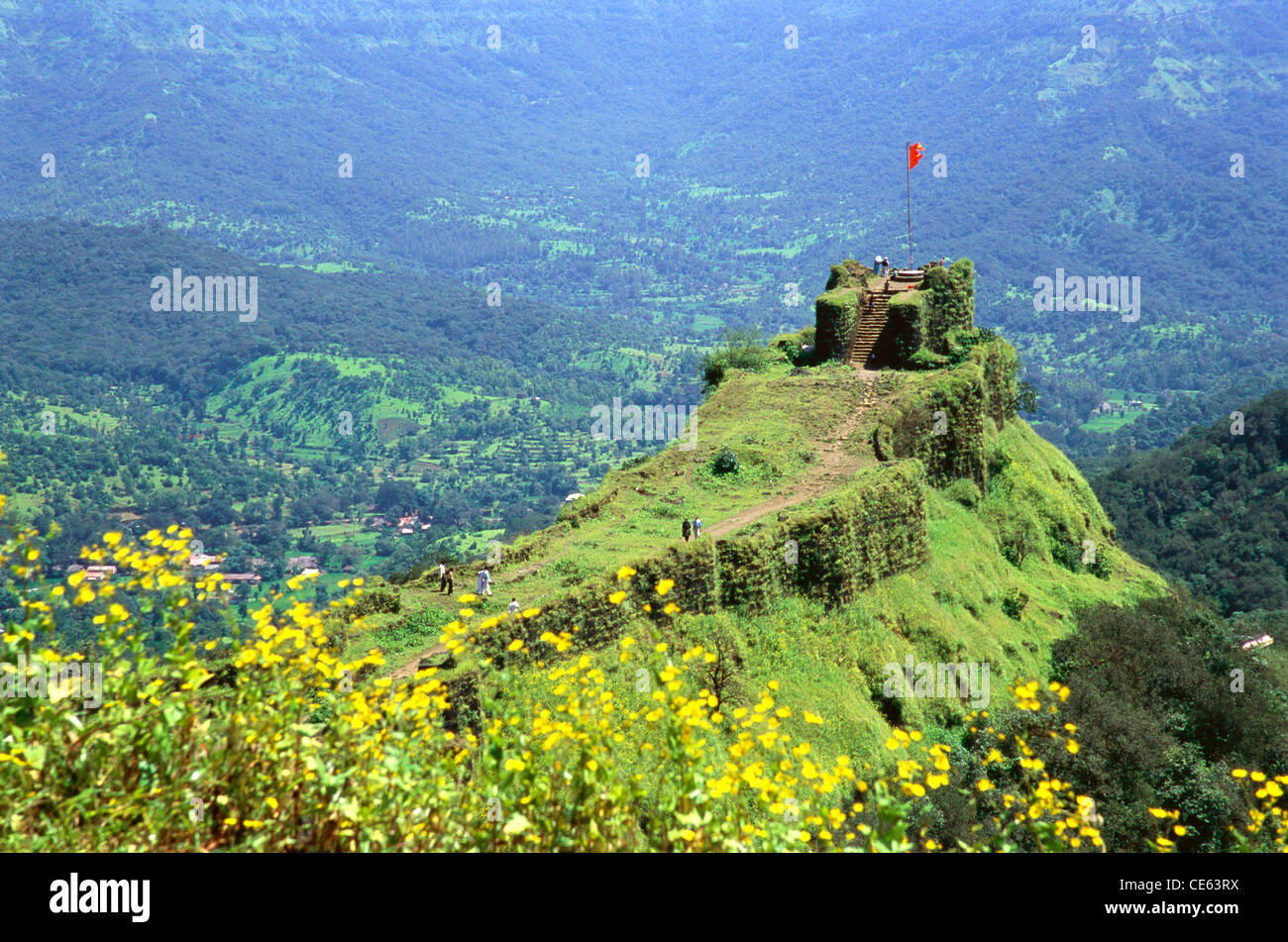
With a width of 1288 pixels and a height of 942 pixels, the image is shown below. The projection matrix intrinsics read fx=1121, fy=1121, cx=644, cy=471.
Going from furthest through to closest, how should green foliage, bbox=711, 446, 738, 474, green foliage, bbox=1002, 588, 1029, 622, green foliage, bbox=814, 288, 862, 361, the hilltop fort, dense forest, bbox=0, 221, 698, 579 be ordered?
dense forest, bbox=0, 221, 698, 579, green foliage, bbox=814, 288, 862, 361, the hilltop fort, green foliage, bbox=1002, 588, 1029, 622, green foliage, bbox=711, 446, 738, 474

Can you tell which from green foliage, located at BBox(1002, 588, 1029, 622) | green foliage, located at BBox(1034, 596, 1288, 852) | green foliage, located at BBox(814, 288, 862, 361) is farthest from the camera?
green foliage, located at BBox(814, 288, 862, 361)

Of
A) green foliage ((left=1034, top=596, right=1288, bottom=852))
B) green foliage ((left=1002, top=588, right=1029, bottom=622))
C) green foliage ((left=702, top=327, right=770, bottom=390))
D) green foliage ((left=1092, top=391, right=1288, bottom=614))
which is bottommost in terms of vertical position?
green foliage ((left=1034, top=596, right=1288, bottom=852))

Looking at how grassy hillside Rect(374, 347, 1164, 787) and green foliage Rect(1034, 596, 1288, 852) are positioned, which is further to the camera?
green foliage Rect(1034, 596, 1288, 852)

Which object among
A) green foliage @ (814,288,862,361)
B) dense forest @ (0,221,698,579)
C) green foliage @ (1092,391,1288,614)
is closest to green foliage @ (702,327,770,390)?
green foliage @ (814,288,862,361)

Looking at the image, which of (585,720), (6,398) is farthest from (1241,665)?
(6,398)

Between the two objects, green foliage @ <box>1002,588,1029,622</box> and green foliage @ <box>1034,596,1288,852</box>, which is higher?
green foliage @ <box>1002,588,1029,622</box>

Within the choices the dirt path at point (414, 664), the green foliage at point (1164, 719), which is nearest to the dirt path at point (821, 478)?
the dirt path at point (414, 664)

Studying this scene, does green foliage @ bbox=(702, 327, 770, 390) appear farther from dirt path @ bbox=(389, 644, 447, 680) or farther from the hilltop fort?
dirt path @ bbox=(389, 644, 447, 680)

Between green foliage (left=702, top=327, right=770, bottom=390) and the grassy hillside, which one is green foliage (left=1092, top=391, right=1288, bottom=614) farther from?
green foliage (left=702, top=327, right=770, bottom=390)

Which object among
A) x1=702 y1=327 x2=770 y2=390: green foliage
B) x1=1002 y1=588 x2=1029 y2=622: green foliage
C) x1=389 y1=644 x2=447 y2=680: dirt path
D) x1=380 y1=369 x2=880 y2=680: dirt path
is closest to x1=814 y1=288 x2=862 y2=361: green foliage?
x1=702 y1=327 x2=770 y2=390: green foliage

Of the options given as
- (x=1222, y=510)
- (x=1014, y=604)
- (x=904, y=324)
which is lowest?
(x=1014, y=604)

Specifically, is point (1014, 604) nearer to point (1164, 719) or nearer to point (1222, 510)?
point (1164, 719)

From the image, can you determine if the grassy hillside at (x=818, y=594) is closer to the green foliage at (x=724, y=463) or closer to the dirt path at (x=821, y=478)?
the dirt path at (x=821, y=478)

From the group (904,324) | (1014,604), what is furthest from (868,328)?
(1014,604)
